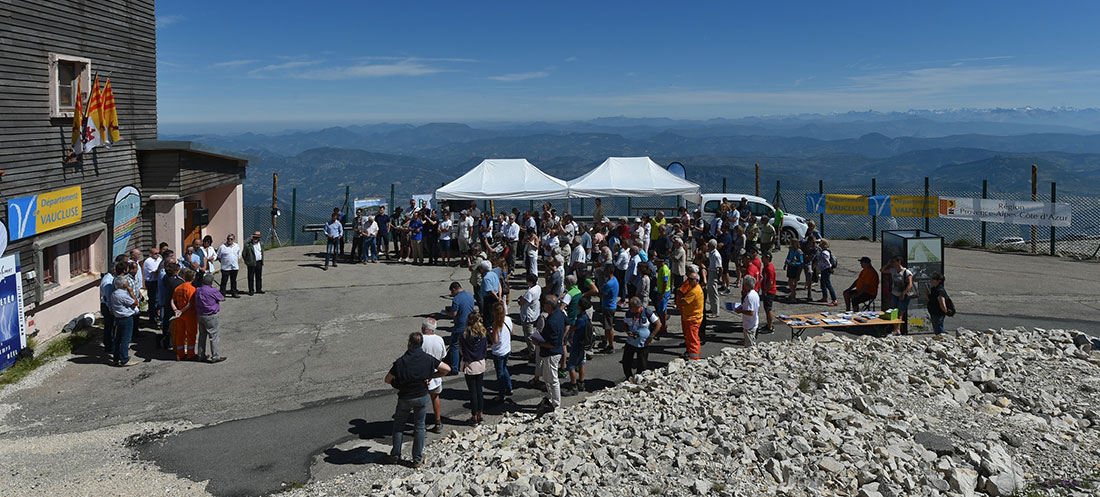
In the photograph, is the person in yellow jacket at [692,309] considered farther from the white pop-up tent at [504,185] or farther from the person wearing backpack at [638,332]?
the white pop-up tent at [504,185]

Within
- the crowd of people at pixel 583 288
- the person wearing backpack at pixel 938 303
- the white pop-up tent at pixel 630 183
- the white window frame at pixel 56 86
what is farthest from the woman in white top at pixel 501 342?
the white pop-up tent at pixel 630 183

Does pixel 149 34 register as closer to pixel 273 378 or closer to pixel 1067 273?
pixel 273 378

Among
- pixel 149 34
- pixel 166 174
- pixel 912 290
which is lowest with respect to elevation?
pixel 912 290

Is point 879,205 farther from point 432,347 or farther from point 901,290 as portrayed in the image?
point 432,347

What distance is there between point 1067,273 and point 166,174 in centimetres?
2216

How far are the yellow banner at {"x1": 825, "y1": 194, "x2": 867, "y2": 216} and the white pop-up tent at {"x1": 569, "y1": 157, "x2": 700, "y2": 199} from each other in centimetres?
594

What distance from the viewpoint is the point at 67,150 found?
14.6 metres

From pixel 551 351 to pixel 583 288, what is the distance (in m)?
2.49

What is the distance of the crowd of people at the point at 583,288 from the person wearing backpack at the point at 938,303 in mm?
408

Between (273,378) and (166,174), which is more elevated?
(166,174)

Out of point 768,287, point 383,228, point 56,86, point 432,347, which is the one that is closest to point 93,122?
point 56,86

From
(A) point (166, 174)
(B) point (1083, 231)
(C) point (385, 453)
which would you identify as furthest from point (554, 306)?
(B) point (1083, 231)

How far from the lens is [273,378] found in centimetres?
1196

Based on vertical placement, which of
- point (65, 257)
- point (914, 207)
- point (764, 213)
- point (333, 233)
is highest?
point (914, 207)
